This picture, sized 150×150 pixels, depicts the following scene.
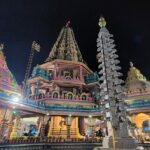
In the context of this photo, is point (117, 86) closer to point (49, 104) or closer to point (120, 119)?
point (120, 119)

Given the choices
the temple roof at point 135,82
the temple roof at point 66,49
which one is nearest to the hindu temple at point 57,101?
the temple roof at point 66,49

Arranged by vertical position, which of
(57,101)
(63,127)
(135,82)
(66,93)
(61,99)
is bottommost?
(63,127)

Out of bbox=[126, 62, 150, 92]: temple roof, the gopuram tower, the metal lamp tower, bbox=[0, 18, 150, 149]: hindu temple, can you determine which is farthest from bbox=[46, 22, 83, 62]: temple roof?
the metal lamp tower

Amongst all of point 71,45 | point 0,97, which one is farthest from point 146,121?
point 0,97

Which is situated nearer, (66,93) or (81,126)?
(81,126)

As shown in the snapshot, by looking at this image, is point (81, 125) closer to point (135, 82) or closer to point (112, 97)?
point (112, 97)

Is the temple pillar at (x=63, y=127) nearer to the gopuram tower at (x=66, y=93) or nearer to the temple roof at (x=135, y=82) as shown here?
the gopuram tower at (x=66, y=93)

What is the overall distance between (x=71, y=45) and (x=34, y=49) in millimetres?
13806

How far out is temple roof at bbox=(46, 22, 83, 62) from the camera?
34.4 metres

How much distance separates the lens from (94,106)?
27.2 m

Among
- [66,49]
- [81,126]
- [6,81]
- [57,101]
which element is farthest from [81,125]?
[66,49]

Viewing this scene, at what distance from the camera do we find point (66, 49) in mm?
36688

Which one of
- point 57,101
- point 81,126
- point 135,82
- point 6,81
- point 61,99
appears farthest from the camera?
point 135,82

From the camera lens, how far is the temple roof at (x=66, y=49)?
34375mm
